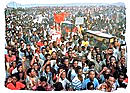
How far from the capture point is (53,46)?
222 cm

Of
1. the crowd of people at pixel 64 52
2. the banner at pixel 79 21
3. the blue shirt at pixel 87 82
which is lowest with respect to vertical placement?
the blue shirt at pixel 87 82

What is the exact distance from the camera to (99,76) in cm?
216

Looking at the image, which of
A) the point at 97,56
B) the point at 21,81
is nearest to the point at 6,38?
the point at 21,81

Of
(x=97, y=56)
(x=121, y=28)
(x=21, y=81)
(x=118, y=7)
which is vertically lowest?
(x=21, y=81)

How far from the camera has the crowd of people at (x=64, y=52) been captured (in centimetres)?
216

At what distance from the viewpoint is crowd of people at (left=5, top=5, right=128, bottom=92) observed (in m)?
2.16

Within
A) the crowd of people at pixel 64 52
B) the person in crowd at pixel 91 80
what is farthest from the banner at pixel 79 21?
the person in crowd at pixel 91 80

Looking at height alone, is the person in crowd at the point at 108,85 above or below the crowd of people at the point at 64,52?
below

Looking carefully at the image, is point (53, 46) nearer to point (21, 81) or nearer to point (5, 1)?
point (21, 81)

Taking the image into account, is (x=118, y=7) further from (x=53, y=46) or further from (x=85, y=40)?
(x=53, y=46)

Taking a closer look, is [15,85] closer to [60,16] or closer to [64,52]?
[64,52]

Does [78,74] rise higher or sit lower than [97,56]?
lower

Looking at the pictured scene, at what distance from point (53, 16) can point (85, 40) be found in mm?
330

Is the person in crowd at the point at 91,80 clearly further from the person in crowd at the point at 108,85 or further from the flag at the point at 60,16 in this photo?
the flag at the point at 60,16
